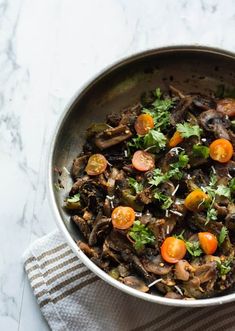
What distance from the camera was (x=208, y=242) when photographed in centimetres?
231

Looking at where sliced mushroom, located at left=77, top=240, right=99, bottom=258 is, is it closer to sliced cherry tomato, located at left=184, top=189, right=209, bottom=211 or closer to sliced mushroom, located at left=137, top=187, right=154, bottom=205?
sliced mushroom, located at left=137, top=187, right=154, bottom=205

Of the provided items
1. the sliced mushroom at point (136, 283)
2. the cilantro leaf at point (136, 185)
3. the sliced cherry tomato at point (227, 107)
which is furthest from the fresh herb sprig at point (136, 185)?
the sliced cherry tomato at point (227, 107)

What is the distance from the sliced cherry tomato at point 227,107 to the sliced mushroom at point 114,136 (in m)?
0.38

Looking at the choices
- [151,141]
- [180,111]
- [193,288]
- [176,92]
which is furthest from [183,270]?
[176,92]

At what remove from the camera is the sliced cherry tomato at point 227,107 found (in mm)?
2541

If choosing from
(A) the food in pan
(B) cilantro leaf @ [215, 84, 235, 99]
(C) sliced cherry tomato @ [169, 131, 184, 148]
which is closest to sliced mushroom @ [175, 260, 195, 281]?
(A) the food in pan

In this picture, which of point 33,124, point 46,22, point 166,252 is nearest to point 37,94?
A: point 33,124

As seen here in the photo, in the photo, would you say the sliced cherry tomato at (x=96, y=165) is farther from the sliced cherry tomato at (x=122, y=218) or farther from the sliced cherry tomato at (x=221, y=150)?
the sliced cherry tomato at (x=221, y=150)

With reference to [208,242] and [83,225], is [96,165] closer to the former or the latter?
[83,225]

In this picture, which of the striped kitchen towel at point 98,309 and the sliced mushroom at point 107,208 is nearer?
the sliced mushroom at point 107,208

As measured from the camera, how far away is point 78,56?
285 centimetres

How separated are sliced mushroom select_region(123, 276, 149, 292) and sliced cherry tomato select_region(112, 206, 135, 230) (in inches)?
7.2

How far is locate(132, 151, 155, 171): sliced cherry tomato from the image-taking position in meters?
2.44

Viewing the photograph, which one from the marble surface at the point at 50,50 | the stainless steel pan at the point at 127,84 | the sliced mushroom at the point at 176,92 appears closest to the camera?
the stainless steel pan at the point at 127,84
